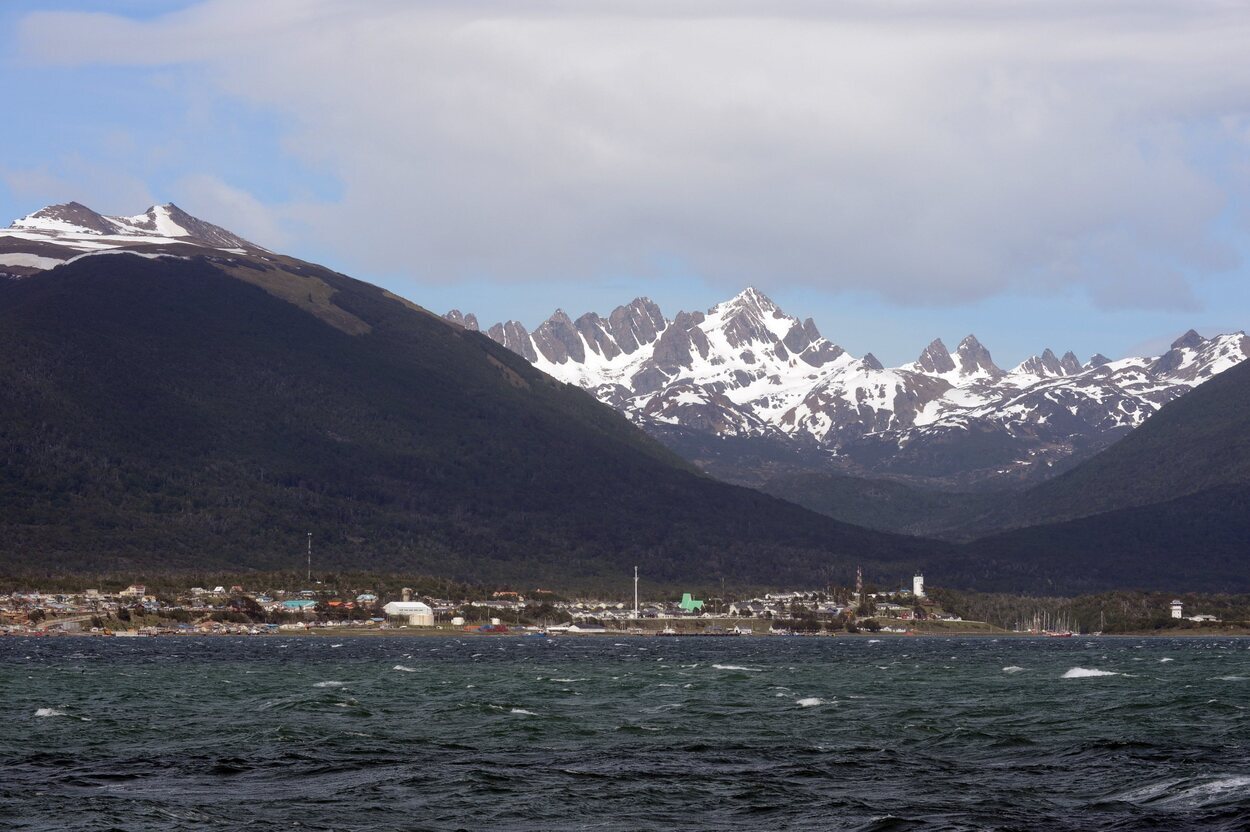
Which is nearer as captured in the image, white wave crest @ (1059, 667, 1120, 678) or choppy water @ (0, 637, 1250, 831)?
choppy water @ (0, 637, 1250, 831)

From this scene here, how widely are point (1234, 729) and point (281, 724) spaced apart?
5009cm

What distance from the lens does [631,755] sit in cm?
7644

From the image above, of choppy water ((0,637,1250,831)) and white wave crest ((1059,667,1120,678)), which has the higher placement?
white wave crest ((1059,667,1120,678))

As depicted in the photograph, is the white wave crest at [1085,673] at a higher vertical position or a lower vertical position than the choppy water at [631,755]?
higher

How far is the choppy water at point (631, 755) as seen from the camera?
5819 centimetres

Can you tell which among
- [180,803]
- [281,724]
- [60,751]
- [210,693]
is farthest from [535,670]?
[180,803]

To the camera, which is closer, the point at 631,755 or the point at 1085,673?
the point at 631,755

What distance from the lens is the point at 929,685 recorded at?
5162 inches

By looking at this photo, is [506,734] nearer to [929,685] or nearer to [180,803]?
[180,803]

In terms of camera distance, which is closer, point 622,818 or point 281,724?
point 622,818

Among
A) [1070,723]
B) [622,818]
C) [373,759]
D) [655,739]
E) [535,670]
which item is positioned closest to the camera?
[622,818]

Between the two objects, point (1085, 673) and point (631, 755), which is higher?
point (1085, 673)

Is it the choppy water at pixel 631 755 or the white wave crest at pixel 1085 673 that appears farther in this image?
the white wave crest at pixel 1085 673

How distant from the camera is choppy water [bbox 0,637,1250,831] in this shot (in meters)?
58.2
